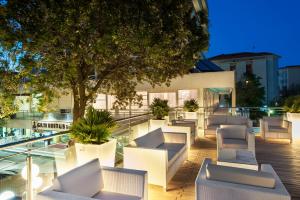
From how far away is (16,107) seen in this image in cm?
469

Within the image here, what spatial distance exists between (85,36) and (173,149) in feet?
8.74

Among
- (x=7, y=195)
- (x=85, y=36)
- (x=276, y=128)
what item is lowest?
(x=7, y=195)

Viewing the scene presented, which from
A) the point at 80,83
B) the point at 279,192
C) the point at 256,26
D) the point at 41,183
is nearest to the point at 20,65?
the point at 80,83

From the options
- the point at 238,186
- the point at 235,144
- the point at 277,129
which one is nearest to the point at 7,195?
the point at 238,186

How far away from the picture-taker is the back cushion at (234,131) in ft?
18.7

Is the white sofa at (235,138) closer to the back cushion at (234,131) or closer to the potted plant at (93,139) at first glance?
the back cushion at (234,131)

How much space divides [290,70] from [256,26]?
58.5 m

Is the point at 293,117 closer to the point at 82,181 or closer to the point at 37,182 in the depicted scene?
the point at 82,181

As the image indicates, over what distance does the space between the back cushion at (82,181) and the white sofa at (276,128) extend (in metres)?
6.05

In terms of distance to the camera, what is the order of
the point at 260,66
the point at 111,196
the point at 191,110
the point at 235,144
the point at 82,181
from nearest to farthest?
the point at 82,181 → the point at 111,196 → the point at 235,144 → the point at 191,110 → the point at 260,66

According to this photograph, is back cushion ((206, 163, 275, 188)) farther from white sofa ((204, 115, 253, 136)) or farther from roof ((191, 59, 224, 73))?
roof ((191, 59, 224, 73))

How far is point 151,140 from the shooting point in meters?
4.43

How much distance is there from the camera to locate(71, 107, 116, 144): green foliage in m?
3.47

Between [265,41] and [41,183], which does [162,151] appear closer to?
[41,183]
